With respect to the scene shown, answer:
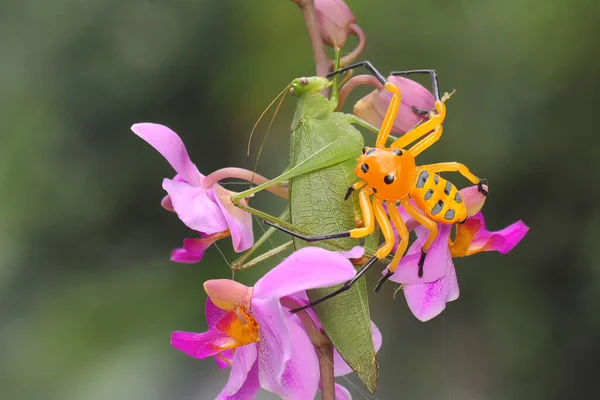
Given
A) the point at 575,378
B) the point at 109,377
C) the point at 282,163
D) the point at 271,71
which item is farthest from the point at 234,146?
the point at 575,378

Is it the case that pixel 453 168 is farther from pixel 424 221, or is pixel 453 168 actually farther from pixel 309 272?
pixel 309 272

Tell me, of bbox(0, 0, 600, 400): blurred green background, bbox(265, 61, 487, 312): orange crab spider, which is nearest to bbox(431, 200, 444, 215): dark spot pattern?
bbox(265, 61, 487, 312): orange crab spider

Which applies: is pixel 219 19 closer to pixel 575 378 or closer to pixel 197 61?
pixel 197 61

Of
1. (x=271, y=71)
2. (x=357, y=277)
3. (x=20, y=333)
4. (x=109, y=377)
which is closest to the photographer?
(x=357, y=277)

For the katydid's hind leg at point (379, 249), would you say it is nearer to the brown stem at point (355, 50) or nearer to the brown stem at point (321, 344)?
the brown stem at point (321, 344)

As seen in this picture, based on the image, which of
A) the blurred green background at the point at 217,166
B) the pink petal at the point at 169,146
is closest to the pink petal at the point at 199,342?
the pink petal at the point at 169,146
